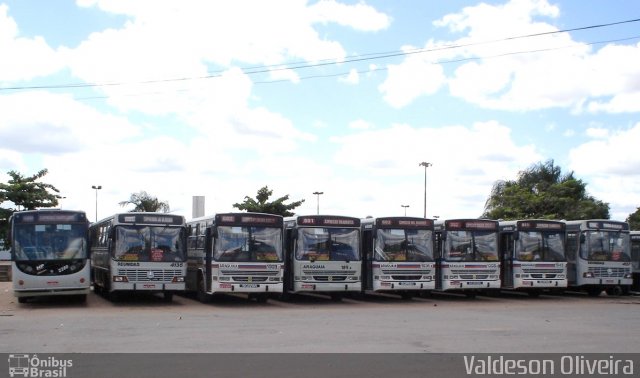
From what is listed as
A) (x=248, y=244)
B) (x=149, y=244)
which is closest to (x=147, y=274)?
(x=149, y=244)

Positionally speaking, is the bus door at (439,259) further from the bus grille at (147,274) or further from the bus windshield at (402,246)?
the bus grille at (147,274)

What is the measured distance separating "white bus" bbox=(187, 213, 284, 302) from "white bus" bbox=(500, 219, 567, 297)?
9.10 m

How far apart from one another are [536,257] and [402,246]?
535cm

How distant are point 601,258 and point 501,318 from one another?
33.2 ft

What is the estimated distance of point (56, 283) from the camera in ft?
67.9

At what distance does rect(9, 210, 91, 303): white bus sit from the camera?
20.5m

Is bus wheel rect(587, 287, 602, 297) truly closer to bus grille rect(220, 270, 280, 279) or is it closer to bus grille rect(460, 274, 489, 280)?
bus grille rect(460, 274, 489, 280)

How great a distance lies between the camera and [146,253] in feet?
71.6

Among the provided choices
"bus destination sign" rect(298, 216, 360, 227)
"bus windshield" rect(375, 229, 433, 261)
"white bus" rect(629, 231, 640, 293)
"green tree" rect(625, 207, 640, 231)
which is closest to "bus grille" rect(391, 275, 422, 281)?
"bus windshield" rect(375, 229, 433, 261)

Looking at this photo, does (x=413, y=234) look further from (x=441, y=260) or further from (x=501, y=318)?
(x=501, y=318)

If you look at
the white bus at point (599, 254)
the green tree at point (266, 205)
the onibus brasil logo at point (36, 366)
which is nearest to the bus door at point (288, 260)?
the white bus at point (599, 254)

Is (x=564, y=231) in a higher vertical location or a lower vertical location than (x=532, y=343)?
higher

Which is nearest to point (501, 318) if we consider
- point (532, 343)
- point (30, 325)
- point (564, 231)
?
point (532, 343)

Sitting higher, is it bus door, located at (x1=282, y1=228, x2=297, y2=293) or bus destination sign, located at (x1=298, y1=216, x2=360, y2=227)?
bus destination sign, located at (x1=298, y1=216, x2=360, y2=227)
